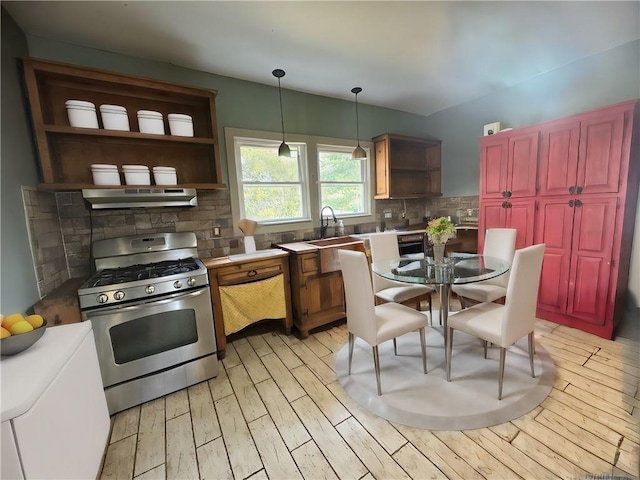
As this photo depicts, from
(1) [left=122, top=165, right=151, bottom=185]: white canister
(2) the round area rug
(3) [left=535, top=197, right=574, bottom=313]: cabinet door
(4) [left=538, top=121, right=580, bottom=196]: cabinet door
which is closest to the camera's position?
(2) the round area rug

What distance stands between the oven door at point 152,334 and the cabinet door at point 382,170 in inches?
109

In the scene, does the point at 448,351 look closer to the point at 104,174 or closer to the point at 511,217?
the point at 511,217

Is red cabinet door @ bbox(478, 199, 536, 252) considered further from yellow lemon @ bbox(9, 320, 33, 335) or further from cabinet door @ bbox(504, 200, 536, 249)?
yellow lemon @ bbox(9, 320, 33, 335)

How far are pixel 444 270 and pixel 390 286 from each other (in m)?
0.71

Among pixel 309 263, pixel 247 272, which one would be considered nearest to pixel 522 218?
pixel 309 263

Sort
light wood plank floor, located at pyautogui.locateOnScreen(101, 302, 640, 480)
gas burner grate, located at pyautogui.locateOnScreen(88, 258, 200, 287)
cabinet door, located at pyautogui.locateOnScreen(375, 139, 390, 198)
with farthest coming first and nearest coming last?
cabinet door, located at pyautogui.locateOnScreen(375, 139, 390, 198)
gas burner grate, located at pyautogui.locateOnScreen(88, 258, 200, 287)
light wood plank floor, located at pyautogui.locateOnScreen(101, 302, 640, 480)

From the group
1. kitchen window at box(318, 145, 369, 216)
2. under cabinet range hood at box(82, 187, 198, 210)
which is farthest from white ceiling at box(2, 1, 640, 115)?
under cabinet range hood at box(82, 187, 198, 210)

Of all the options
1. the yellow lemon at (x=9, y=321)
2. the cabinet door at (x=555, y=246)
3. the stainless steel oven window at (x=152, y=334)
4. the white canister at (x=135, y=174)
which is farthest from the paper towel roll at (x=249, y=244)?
the cabinet door at (x=555, y=246)

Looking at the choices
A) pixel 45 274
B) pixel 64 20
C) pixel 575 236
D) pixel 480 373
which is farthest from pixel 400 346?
pixel 64 20

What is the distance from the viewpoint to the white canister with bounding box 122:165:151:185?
2.18 m

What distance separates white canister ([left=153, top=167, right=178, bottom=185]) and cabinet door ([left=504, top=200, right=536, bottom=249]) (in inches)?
138

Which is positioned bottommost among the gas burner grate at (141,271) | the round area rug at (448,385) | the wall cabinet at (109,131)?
the round area rug at (448,385)

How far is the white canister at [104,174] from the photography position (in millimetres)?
2059

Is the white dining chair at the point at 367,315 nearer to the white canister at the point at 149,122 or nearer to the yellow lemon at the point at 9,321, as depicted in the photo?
the yellow lemon at the point at 9,321
